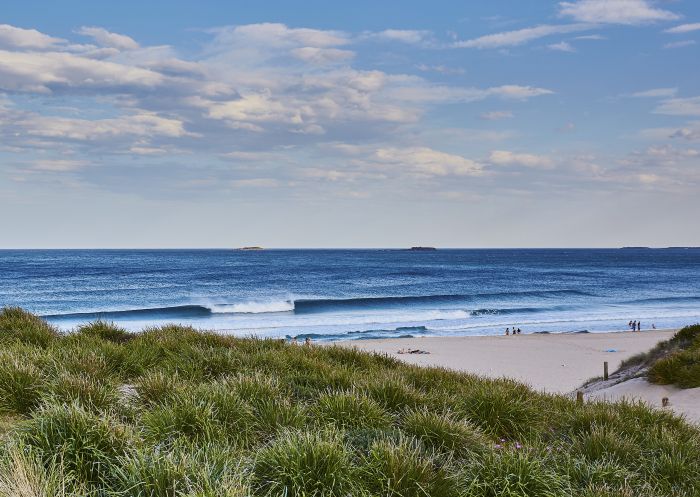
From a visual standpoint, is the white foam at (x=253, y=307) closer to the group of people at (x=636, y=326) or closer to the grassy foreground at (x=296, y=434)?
the group of people at (x=636, y=326)

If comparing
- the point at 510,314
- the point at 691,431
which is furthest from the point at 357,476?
the point at 510,314

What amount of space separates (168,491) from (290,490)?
0.99m

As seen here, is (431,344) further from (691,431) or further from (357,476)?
(357,476)

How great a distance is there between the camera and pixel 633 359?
21625mm

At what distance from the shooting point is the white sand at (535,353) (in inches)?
1095

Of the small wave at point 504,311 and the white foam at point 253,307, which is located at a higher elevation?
the white foam at point 253,307

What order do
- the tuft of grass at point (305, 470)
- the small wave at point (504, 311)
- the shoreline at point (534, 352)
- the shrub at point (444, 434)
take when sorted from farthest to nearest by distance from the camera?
the small wave at point (504, 311) → the shoreline at point (534, 352) → the shrub at point (444, 434) → the tuft of grass at point (305, 470)

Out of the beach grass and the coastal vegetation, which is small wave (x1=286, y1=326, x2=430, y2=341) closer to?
the beach grass

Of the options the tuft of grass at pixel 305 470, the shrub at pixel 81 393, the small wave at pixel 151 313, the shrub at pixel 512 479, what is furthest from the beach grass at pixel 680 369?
the small wave at pixel 151 313

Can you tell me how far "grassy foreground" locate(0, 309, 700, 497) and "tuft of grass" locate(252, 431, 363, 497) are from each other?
16 millimetres

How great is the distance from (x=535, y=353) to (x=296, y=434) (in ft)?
100

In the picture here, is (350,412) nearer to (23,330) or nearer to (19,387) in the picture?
(19,387)

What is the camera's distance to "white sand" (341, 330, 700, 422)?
27812mm

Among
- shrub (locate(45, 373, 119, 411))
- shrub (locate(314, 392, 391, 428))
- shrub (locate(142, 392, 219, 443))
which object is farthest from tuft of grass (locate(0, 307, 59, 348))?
shrub (locate(314, 392, 391, 428))
